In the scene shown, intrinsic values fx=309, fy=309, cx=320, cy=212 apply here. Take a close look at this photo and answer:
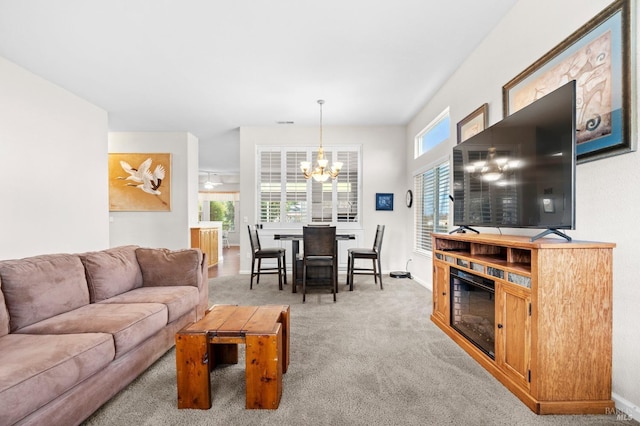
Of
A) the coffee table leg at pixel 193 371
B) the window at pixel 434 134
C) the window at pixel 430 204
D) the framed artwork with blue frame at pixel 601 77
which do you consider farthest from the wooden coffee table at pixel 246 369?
the window at pixel 434 134

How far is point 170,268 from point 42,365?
1563mm

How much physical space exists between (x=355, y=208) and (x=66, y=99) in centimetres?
483

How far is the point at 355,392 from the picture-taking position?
190cm

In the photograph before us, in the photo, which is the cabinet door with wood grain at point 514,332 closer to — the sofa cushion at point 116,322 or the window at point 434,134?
the sofa cushion at point 116,322

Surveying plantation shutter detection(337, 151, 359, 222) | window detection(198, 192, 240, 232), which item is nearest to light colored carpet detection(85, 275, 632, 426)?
plantation shutter detection(337, 151, 359, 222)

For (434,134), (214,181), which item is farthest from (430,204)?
(214,181)

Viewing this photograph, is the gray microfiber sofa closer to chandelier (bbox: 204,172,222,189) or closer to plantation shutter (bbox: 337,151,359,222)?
plantation shutter (bbox: 337,151,359,222)

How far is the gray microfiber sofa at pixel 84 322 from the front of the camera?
135 centimetres

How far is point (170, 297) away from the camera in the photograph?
8.16ft

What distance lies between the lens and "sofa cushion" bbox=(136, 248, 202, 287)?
2.89 meters

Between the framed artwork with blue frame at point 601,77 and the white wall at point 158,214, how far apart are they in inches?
239

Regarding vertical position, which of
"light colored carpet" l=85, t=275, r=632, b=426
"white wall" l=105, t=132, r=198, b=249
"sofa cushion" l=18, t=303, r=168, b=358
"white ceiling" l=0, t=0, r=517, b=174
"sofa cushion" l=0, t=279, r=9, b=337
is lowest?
"light colored carpet" l=85, t=275, r=632, b=426

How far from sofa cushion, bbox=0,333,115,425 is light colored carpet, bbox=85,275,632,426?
1.13 ft

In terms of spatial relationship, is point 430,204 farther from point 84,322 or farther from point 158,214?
point 158,214
